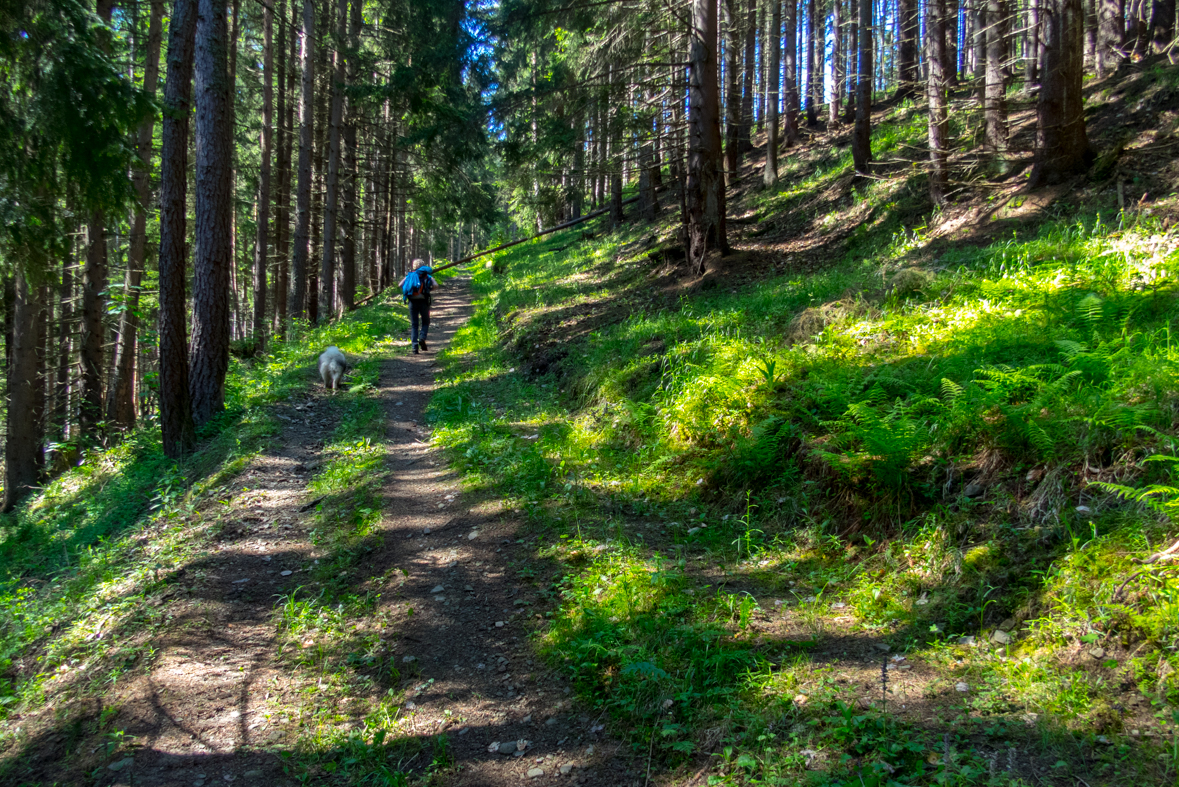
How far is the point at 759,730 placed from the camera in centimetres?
309

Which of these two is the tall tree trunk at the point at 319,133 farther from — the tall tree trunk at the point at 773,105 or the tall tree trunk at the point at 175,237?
the tall tree trunk at the point at 773,105

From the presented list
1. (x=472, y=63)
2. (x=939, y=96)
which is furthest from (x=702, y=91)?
(x=472, y=63)

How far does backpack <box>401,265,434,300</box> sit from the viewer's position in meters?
12.8

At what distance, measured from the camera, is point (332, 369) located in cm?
1062

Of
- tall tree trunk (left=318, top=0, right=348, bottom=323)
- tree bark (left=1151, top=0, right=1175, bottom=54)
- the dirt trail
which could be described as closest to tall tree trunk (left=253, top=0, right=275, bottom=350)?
tall tree trunk (left=318, top=0, right=348, bottom=323)

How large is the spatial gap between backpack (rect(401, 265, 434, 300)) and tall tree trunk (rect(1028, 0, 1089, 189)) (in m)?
10.4

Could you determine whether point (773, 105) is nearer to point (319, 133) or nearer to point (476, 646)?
point (319, 133)

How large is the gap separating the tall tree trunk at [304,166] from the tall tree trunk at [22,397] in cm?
601

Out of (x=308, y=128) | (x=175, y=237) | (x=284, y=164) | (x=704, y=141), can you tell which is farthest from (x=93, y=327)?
(x=704, y=141)

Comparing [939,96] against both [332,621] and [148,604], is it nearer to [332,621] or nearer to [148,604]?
[332,621]

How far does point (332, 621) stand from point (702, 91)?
998 cm

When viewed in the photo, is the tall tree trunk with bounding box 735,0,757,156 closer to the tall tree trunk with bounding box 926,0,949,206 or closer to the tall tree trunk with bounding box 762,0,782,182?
the tall tree trunk with bounding box 762,0,782,182

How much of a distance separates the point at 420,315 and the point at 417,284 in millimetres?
1235

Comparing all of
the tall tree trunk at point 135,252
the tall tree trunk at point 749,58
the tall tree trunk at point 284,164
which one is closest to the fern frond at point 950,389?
the tall tree trunk at point 135,252
